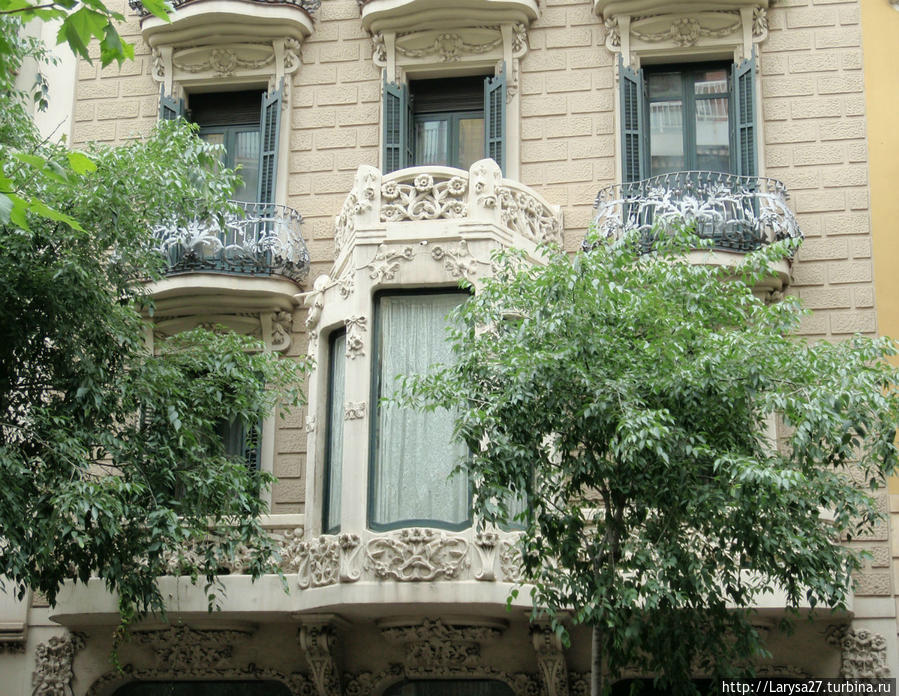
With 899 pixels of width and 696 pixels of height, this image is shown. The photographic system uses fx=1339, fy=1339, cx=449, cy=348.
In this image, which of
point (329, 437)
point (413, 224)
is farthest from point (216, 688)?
point (413, 224)

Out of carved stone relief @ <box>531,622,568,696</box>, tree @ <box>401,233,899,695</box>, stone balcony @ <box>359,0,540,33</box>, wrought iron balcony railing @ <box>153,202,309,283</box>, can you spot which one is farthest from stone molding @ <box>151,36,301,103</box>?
carved stone relief @ <box>531,622,568,696</box>

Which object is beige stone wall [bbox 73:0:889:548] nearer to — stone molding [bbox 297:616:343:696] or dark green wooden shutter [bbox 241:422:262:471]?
dark green wooden shutter [bbox 241:422:262:471]

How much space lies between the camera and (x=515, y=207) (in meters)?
15.8

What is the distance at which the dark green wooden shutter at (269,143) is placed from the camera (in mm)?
17719

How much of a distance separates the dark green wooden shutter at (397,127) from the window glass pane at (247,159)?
188 centimetres

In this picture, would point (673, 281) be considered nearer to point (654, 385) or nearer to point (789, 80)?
point (654, 385)

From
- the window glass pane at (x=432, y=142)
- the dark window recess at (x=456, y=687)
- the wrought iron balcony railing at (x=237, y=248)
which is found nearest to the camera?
the dark window recess at (x=456, y=687)

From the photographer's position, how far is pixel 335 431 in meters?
15.5

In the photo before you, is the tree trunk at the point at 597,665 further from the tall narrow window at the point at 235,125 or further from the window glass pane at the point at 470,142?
the tall narrow window at the point at 235,125

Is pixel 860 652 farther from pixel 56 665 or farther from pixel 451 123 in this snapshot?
pixel 56 665

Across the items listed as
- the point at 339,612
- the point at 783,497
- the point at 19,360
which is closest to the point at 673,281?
the point at 783,497

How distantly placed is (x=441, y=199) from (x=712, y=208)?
326 cm

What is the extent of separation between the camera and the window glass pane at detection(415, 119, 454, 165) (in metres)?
18.0

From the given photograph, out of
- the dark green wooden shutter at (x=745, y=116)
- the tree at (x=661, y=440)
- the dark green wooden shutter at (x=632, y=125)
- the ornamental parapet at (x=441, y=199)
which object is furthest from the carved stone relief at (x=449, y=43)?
the tree at (x=661, y=440)
